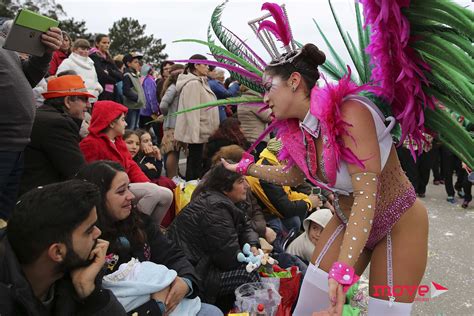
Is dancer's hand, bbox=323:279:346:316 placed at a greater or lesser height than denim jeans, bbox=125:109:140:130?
greater

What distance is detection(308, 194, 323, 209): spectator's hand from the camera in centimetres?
450

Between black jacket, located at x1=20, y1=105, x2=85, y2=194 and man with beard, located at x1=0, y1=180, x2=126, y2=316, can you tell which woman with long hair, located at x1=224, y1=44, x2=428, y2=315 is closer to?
man with beard, located at x1=0, y1=180, x2=126, y2=316

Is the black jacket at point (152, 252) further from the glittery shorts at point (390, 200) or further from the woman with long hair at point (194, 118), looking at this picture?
the woman with long hair at point (194, 118)

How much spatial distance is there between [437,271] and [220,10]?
3.18m

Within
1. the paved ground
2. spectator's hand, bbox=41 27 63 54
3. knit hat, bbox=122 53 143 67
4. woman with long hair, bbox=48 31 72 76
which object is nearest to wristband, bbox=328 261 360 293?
spectator's hand, bbox=41 27 63 54

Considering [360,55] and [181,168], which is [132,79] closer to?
[181,168]

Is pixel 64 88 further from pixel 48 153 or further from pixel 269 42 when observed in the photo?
pixel 269 42

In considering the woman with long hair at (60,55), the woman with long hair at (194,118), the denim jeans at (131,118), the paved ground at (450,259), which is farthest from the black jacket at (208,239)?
the denim jeans at (131,118)

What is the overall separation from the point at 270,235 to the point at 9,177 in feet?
6.72

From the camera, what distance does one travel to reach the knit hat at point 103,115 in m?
3.29

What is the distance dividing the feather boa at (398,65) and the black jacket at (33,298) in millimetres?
1380

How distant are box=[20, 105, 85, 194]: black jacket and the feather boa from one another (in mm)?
1784

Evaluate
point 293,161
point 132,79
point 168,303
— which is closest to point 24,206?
point 168,303

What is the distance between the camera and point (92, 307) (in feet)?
5.51
